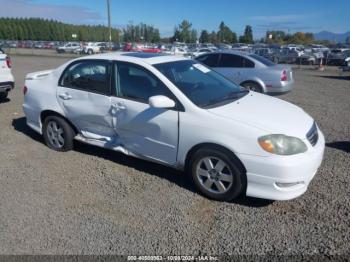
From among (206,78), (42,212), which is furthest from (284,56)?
(42,212)

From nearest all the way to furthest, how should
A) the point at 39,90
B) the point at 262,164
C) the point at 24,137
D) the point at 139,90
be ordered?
the point at 262,164, the point at 139,90, the point at 39,90, the point at 24,137

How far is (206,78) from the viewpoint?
4.69 meters

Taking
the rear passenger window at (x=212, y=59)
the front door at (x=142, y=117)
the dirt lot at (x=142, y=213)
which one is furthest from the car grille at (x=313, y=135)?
the rear passenger window at (x=212, y=59)

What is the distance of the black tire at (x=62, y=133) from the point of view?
16.8 feet

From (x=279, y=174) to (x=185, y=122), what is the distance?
1169 millimetres

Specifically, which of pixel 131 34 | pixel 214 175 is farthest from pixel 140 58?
pixel 131 34

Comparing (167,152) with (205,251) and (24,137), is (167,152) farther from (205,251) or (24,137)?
(24,137)

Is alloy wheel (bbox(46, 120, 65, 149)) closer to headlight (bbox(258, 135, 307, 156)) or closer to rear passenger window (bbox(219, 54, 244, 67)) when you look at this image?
headlight (bbox(258, 135, 307, 156))

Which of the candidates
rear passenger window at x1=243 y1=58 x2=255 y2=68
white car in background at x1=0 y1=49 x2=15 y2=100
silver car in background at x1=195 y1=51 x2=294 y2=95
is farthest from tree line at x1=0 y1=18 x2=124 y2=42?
white car in background at x1=0 y1=49 x2=15 y2=100

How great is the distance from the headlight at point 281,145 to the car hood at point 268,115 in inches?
2.7

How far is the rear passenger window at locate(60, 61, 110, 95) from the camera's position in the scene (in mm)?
4633

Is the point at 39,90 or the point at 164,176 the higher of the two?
the point at 39,90

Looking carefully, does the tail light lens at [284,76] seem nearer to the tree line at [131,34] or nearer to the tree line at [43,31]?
the tree line at [131,34]

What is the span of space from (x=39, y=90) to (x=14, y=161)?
117cm
